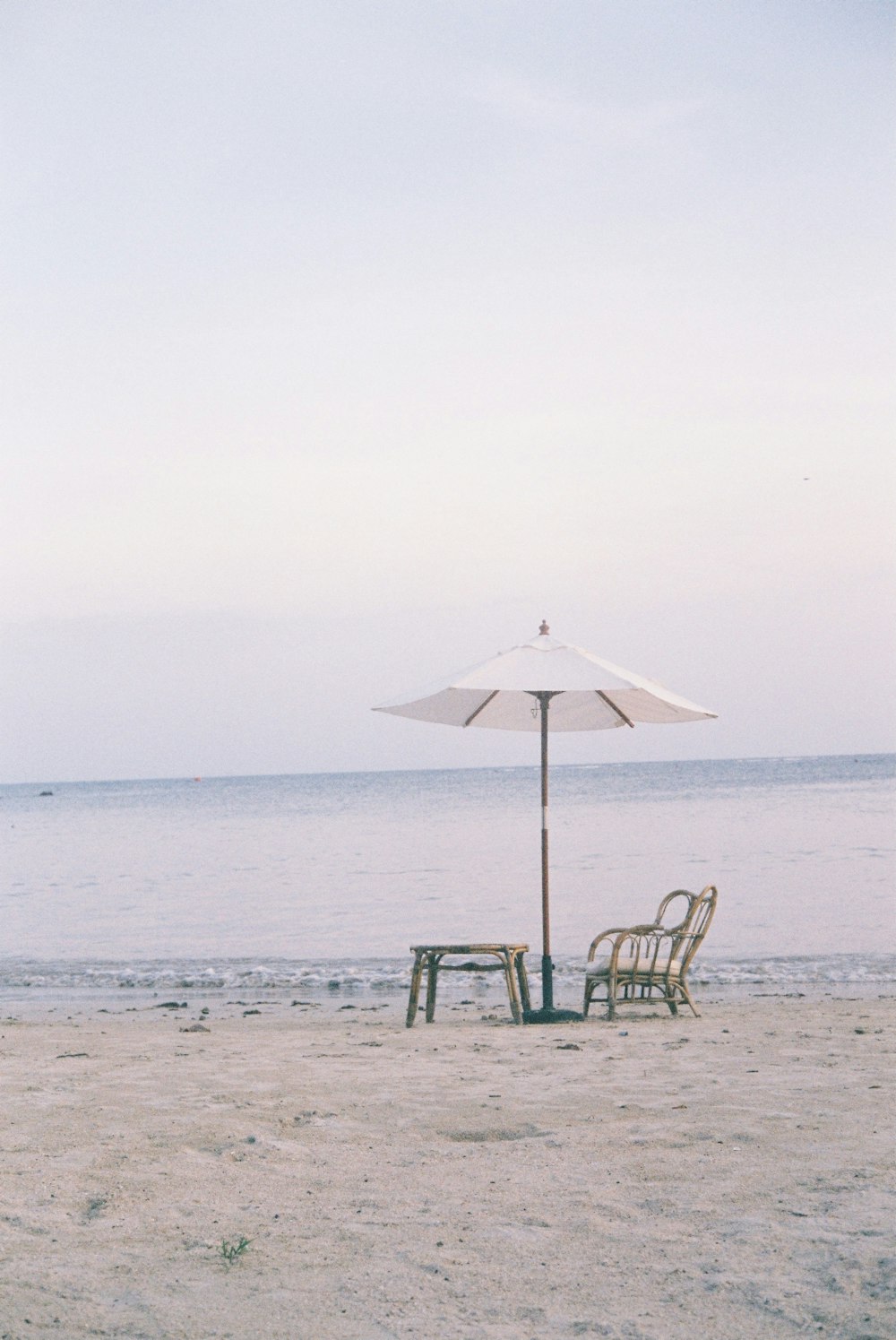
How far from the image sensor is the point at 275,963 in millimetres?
12008

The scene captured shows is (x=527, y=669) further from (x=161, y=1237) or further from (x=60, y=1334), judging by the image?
(x=60, y=1334)

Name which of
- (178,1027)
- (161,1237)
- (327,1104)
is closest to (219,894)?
(178,1027)

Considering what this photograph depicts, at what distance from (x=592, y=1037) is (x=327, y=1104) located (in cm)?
226

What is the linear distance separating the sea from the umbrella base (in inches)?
85.2

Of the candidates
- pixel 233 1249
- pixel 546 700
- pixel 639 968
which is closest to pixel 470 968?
pixel 639 968

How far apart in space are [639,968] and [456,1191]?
13.4 ft

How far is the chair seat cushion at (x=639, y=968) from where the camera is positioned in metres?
7.81

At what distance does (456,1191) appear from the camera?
3.97m

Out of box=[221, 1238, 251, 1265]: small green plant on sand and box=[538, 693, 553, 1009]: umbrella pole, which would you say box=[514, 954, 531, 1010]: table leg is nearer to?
box=[538, 693, 553, 1009]: umbrella pole

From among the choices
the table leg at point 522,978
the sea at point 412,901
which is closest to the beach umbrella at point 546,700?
the table leg at point 522,978

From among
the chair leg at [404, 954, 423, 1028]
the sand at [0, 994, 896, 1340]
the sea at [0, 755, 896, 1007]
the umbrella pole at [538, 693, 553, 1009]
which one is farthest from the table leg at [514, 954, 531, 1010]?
the sea at [0, 755, 896, 1007]

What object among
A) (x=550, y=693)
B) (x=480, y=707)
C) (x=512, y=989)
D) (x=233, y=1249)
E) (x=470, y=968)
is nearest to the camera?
(x=233, y=1249)

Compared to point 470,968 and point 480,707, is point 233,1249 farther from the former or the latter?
point 480,707

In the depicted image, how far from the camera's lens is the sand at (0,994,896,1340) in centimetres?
301
